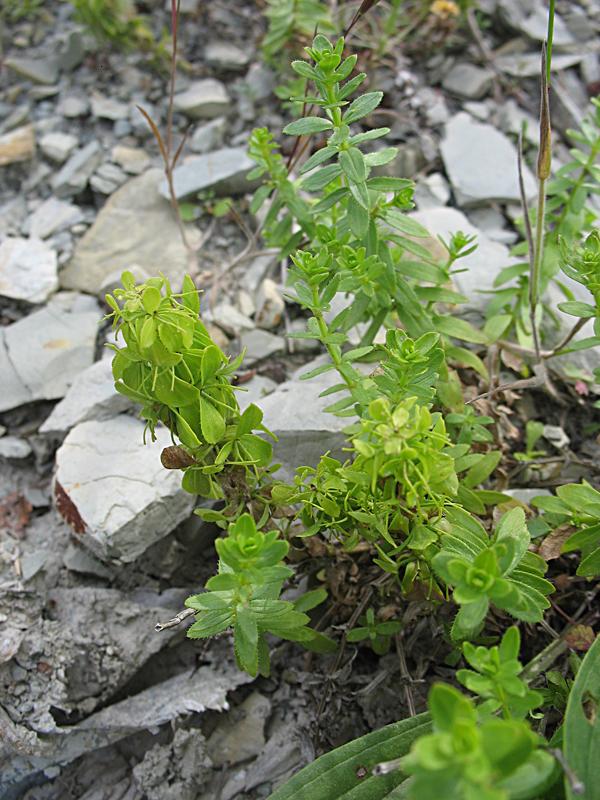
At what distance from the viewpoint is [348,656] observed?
201cm

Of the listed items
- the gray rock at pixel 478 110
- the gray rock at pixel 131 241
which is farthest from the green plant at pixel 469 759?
the gray rock at pixel 478 110

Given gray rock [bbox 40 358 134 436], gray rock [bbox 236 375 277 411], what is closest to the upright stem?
gray rock [bbox 236 375 277 411]

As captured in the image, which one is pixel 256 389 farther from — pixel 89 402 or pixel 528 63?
pixel 528 63

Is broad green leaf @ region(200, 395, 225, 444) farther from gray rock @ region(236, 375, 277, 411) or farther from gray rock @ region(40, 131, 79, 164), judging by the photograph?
gray rock @ region(40, 131, 79, 164)

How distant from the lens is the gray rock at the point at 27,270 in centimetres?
285

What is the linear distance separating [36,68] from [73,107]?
326 mm

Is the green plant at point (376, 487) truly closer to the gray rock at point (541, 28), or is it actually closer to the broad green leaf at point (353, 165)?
the broad green leaf at point (353, 165)

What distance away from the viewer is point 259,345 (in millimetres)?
2670

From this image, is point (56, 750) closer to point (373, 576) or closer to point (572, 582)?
point (373, 576)

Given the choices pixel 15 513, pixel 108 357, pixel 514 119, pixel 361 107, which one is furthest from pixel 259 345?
pixel 514 119

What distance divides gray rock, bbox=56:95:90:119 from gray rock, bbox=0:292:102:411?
1.11 metres

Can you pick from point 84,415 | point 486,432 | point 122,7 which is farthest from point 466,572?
point 122,7

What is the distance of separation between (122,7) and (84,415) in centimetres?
209

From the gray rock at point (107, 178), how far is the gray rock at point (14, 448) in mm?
1230
